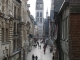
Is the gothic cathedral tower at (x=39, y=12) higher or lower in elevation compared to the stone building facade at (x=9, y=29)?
higher

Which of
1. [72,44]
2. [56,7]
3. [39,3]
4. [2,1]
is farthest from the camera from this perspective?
[39,3]

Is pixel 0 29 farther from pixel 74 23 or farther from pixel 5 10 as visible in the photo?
pixel 74 23

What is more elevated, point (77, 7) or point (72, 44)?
point (77, 7)

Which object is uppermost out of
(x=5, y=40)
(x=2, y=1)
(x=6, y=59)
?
(x=2, y=1)

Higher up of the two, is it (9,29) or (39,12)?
(39,12)

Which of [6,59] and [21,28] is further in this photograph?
[21,28]

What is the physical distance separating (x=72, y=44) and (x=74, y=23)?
1251mm

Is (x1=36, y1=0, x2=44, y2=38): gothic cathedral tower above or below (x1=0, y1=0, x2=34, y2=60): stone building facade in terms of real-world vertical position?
above

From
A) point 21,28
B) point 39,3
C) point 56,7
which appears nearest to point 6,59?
point 56,7

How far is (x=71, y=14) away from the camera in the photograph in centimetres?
1125

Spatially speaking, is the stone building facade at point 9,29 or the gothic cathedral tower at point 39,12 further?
the gothic cathedral tower at point 39,12

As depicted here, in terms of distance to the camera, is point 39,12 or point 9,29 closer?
point 9,29

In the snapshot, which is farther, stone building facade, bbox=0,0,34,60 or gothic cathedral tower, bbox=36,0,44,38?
gothic cathedral tower, bbox=36,0,44,38

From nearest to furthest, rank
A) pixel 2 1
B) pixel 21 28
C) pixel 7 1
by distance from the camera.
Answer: pixel 2 1 < pixel 7 1 < pixel 21 28
